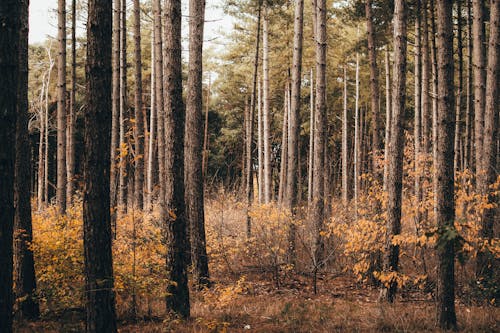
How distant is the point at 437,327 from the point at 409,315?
0.64 m

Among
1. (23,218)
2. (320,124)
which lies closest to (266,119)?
(320,124)

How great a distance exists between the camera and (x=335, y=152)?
34.8 meters

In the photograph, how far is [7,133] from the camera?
349 cm

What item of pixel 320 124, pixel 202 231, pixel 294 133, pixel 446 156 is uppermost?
pixel 320 124

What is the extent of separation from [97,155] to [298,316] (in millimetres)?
4300

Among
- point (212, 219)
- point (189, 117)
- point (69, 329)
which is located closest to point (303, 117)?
point (212, 219)

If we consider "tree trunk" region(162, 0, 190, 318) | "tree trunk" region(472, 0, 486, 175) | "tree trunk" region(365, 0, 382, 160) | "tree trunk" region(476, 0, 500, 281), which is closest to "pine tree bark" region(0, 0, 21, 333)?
"tree trunk" region(162, 0, 190, 318)

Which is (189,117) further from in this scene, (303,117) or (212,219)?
(303,117)

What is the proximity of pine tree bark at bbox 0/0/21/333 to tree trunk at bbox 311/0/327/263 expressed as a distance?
775 centimetres

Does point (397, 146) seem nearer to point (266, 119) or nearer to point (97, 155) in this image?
point (97, 155)

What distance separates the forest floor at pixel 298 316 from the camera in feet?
20.7

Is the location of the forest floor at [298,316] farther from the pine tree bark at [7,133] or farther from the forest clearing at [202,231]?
the pine tree bark at [7,133]

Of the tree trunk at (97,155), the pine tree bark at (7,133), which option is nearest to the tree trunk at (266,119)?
the tree trunk at (97,155)

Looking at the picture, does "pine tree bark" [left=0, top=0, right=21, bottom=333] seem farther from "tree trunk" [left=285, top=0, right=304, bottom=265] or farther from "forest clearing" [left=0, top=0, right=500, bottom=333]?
"tree trunk" [left=285, top=0, right=304, bottom=265]
